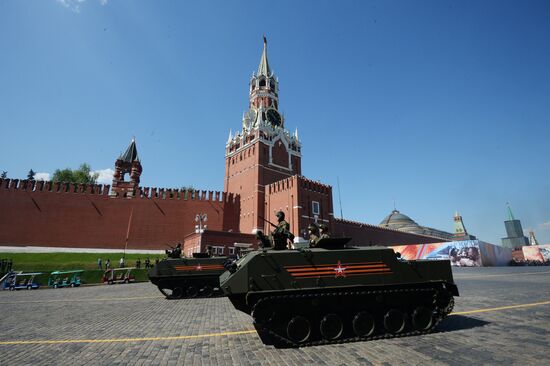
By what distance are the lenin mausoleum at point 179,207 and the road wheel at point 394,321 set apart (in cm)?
3020

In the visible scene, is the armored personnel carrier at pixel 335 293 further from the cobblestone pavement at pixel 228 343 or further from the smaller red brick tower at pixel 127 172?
the smaller red brick tower at pixel 127 172

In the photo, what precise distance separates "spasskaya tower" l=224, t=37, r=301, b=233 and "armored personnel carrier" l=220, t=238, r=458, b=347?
37.1 meters

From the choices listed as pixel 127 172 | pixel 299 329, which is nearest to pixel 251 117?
pixel 127 172

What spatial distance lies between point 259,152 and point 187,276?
3517cm

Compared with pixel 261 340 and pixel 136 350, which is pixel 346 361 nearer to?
pixel 261 340

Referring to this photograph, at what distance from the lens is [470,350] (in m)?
5.44

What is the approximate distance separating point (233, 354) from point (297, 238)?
33.3 metres

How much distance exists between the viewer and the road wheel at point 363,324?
6570mm

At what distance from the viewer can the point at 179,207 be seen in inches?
1715

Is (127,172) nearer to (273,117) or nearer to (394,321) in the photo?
(273,117)

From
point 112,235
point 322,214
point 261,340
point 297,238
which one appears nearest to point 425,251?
point 322,214

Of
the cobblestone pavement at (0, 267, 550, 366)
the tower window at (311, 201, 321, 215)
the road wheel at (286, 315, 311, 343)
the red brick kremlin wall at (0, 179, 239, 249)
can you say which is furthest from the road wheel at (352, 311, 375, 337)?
the red brick kremlin wall at (0, 179, 239, 249)

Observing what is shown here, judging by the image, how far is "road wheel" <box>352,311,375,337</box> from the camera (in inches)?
259

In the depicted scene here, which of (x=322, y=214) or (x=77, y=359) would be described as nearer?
(x=77, y=359)
